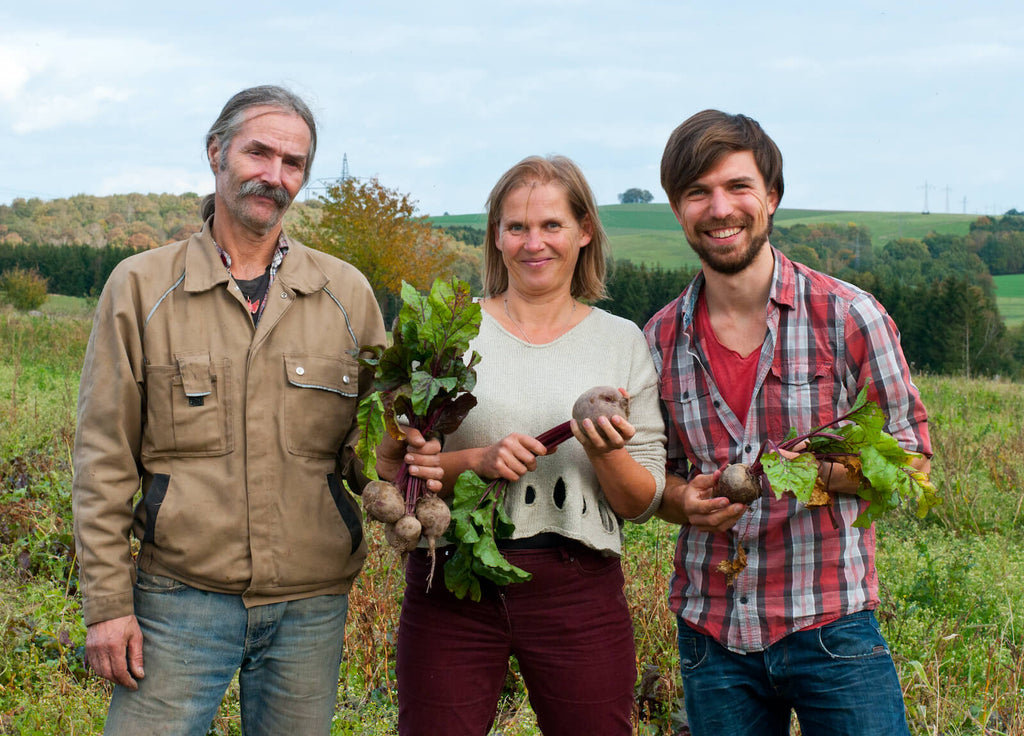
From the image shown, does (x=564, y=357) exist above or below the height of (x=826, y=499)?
above

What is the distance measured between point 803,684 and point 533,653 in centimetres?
81

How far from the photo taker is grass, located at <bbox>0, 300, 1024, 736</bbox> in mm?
4062

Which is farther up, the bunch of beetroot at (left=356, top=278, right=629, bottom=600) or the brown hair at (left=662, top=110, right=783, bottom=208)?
the brown hair at (left=662, top=110, right=783, bottom=208)

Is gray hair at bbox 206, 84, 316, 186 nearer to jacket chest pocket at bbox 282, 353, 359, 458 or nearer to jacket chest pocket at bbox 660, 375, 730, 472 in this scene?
Result: jacket chest pocket at bbox 282, 353, 359, 458

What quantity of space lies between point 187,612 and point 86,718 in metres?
1.87

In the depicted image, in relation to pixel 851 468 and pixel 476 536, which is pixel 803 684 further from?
pixel 476 536

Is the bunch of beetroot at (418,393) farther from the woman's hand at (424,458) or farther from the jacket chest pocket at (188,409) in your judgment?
the jacket chest pocket at (188,409)

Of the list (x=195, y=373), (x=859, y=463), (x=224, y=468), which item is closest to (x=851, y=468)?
(x=859, y=463)

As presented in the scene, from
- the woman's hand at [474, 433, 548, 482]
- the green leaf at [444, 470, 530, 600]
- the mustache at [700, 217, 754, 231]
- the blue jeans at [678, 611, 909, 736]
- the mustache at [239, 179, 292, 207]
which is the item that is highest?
the mustache at [239, 179, 292, 207]

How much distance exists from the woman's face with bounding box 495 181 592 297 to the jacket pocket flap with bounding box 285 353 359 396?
646 mm

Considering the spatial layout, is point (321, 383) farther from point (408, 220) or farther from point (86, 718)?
point (408, 220)

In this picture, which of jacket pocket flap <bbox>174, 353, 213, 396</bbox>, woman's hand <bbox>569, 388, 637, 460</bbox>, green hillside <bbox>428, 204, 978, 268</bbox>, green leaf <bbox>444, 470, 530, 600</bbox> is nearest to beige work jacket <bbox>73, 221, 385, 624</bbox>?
jacket pocket flap <bbox>174, 353, 213, 396</bbox>

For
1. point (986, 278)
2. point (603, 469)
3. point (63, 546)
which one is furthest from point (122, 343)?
point (986, 278)

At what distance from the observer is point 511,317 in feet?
9.68
